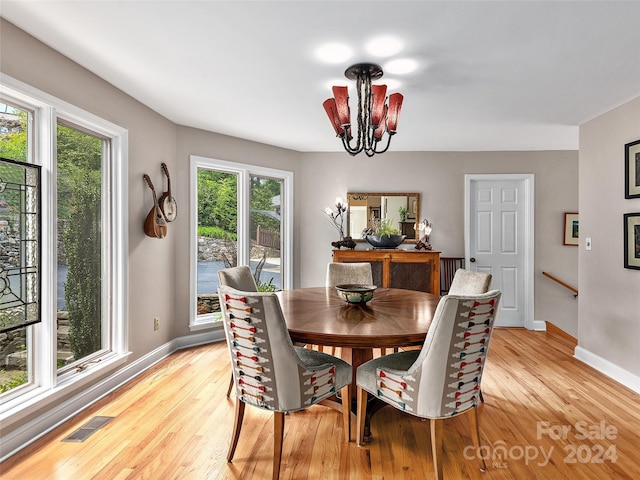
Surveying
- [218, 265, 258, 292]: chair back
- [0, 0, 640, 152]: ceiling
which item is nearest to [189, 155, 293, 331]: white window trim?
[0, 0, 640, 152]: ceiling

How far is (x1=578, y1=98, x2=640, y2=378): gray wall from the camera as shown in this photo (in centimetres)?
306

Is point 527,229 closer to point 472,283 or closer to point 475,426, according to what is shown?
point 472,283

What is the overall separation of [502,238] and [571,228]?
0.82 meters

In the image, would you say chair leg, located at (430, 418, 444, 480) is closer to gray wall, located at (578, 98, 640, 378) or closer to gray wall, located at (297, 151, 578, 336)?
gray wall, located at (578, 98, 640, 378)

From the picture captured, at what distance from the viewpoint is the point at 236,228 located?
4387 mm

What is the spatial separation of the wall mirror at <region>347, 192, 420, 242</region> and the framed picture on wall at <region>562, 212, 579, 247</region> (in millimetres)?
1842

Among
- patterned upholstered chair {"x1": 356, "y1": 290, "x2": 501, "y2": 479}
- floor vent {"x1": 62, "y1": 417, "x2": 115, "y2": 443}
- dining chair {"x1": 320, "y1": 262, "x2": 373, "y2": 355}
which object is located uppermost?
dining chair {"x1": 320, "y1": 262, "x2": 373, "y2": 355}

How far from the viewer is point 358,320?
2.08m

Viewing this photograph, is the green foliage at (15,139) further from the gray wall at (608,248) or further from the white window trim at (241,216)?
the gray wall at (608,248)

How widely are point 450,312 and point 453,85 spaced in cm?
186

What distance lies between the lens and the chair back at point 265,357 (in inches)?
67.6

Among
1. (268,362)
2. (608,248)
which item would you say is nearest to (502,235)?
(608,248)

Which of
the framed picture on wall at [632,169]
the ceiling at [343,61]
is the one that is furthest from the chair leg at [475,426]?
the framed picture on wall at [632,169]

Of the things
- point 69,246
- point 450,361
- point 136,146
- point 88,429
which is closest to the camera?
point 450,361
